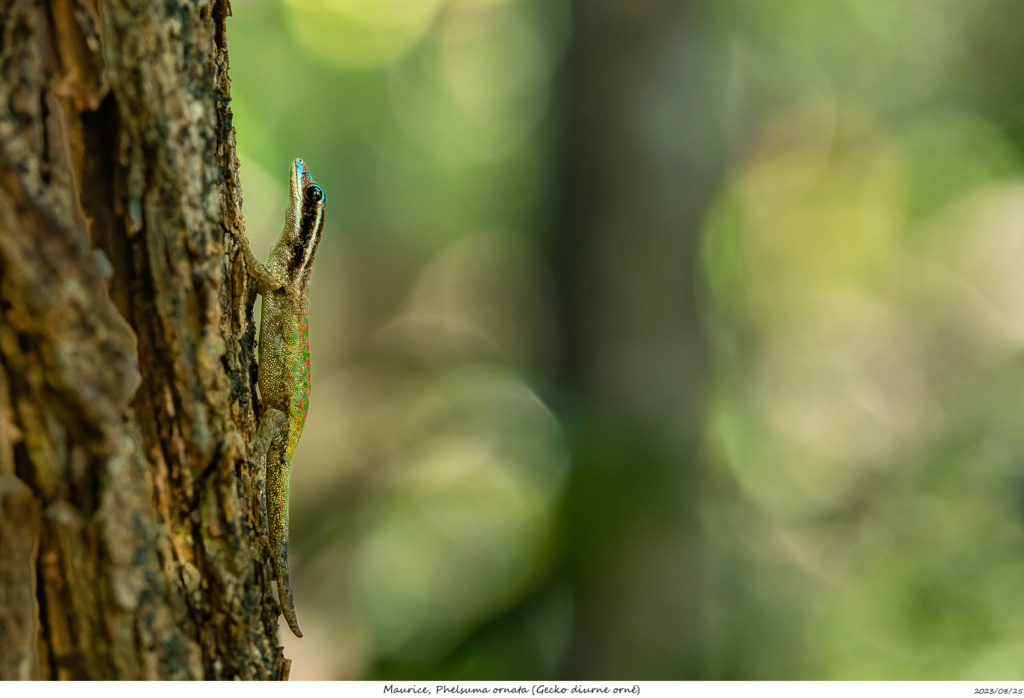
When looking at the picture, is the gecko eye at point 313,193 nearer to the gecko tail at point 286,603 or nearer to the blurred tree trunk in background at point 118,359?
the blurred tree trunk in background at point 118,359

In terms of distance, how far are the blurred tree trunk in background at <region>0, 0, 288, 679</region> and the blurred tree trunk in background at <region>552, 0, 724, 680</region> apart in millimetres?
2715

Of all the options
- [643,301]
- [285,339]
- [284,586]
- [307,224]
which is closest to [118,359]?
[284,586]

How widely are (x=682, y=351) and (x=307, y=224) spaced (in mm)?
2459

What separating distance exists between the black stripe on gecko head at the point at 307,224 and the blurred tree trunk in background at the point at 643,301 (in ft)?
6.27

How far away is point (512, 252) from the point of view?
9.17 meters

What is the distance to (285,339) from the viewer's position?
281 centimetres

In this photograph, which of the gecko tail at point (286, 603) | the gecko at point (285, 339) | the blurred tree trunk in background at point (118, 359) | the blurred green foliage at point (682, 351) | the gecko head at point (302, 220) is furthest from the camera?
the blurred green foliage at point (682, 351)

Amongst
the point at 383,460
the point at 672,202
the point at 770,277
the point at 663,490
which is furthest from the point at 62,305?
the point at 770,277

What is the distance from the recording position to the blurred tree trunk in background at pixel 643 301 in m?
4.23

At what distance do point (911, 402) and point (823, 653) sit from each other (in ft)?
11.0

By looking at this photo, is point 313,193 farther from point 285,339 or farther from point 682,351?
point 682,351

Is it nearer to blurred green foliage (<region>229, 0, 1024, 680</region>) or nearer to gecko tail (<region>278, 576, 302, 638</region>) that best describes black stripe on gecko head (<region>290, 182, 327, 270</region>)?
gecko tail (<region>278, 576, 302, 638</region>)

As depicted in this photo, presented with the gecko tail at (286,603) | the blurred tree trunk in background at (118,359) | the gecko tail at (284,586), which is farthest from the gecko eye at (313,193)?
the gecko tail at (286,603)

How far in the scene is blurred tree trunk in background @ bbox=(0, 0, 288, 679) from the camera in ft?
4.41
